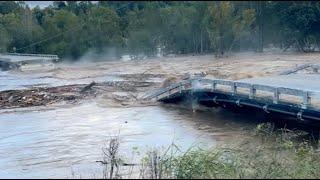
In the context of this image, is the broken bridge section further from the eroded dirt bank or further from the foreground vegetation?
the foreground vegetation

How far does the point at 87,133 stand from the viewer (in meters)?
22.9

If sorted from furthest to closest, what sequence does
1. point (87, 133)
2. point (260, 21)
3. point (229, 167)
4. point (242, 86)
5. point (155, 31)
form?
point (155, 31), point (260, 21), point (242, 86), point (87, 133), point (229, 167)

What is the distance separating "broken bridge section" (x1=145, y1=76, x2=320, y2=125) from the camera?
19594 mm

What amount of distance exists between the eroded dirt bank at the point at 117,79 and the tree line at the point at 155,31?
20.6 ft

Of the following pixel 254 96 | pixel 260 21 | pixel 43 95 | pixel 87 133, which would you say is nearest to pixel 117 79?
pixel 43 95

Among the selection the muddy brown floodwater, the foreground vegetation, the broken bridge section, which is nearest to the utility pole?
the muddy brown floodwater

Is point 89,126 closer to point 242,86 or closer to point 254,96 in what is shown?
point 242,86

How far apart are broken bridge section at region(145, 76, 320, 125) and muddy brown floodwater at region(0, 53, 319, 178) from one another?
70 centimetres

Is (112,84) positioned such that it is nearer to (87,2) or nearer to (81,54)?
(81,54)

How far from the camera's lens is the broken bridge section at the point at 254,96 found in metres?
19.6

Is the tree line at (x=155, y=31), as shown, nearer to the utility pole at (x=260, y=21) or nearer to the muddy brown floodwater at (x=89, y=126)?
the utility pole at (x=260, y=21)

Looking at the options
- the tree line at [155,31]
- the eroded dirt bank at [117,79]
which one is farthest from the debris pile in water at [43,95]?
the tree line at [155,31]

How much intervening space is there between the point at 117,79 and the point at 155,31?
24245 mm

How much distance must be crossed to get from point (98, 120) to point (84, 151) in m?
6.78
